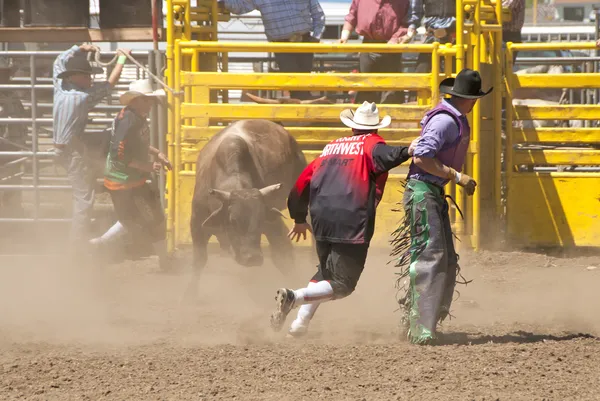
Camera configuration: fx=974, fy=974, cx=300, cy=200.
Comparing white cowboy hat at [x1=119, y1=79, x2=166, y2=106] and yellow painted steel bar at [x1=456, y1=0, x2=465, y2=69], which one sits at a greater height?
yellow painted steel bar at [x1=456, y1=0, x2=465, y2=69]

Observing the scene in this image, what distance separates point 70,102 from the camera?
398 inches

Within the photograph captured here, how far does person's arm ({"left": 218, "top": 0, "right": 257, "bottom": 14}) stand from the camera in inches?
407

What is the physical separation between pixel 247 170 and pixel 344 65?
17.8 feet

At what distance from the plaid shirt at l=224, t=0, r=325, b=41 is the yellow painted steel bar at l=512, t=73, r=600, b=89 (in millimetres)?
2346

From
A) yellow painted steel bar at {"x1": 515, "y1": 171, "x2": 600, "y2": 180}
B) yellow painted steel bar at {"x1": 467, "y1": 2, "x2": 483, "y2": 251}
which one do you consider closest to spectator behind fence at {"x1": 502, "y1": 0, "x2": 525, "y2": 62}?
yellow painted steel bar at {"x1": 467, "y1": 2, "x2": 483, "y2": 251}

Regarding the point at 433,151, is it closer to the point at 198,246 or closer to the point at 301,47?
the point at 198,246

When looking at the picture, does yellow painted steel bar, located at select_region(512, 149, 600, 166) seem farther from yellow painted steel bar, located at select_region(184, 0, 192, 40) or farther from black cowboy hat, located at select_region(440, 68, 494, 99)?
black cowboy hat, located at select_region(440, 68, 494, 99)

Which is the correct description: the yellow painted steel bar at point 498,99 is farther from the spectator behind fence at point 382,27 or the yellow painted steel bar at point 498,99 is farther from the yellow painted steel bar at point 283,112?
the spectator behind fence at point 382,27

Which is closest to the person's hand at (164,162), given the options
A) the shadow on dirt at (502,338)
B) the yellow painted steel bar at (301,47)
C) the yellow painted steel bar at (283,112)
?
the yellow painted steel bar at (283,112)

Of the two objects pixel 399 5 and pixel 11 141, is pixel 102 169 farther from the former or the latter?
pixel 399 5

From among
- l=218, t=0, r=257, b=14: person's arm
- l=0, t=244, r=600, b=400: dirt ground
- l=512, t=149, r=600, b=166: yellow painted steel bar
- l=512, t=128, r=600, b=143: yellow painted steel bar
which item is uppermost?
l=218, t=0, r=257, b=14: person's arm

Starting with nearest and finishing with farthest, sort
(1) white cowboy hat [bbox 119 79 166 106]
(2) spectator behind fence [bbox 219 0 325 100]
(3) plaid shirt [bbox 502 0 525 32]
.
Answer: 1. (1) white cowboy hat [bbox 119 79 166 106]
2. (2) spectator behind fence [bbox 219 0 325 100]
3. (3) plaid shirt [bbox 502 0 525 32]

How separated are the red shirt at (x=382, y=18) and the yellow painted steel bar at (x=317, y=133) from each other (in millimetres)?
1574

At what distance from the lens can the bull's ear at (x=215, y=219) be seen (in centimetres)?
787
